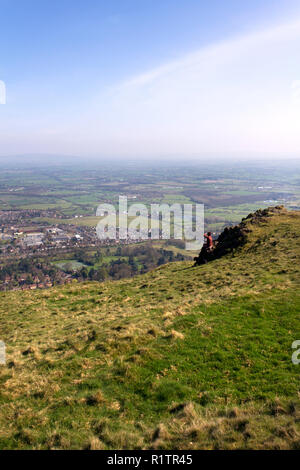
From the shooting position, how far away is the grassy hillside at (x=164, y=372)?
6.95 m

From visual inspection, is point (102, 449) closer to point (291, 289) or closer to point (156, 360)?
point (156, 360)

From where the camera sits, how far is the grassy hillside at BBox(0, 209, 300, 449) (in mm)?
6953

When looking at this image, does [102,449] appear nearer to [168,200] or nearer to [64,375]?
[64,375]

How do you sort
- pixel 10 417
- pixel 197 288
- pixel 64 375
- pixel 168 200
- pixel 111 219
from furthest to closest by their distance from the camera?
pixel 168 200 → pixel 111 219 → pixel 197 288 → pixel 64 375 → pixel 10 417

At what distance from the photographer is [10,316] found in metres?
20.8

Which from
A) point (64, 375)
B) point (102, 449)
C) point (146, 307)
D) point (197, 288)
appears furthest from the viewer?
point (197, 288)

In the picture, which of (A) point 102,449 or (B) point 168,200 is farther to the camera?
(B) point 168,200

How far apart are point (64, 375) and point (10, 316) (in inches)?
506

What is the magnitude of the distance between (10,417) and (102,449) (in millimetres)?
3708

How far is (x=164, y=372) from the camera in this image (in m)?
9.88

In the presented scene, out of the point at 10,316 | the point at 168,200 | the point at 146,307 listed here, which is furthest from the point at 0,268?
the point at 168,200

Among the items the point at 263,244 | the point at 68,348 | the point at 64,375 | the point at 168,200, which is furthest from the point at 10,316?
the point at 168,200

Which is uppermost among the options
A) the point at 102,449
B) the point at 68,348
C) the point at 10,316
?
the point at 102,449

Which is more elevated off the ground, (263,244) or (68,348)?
(263,244)
